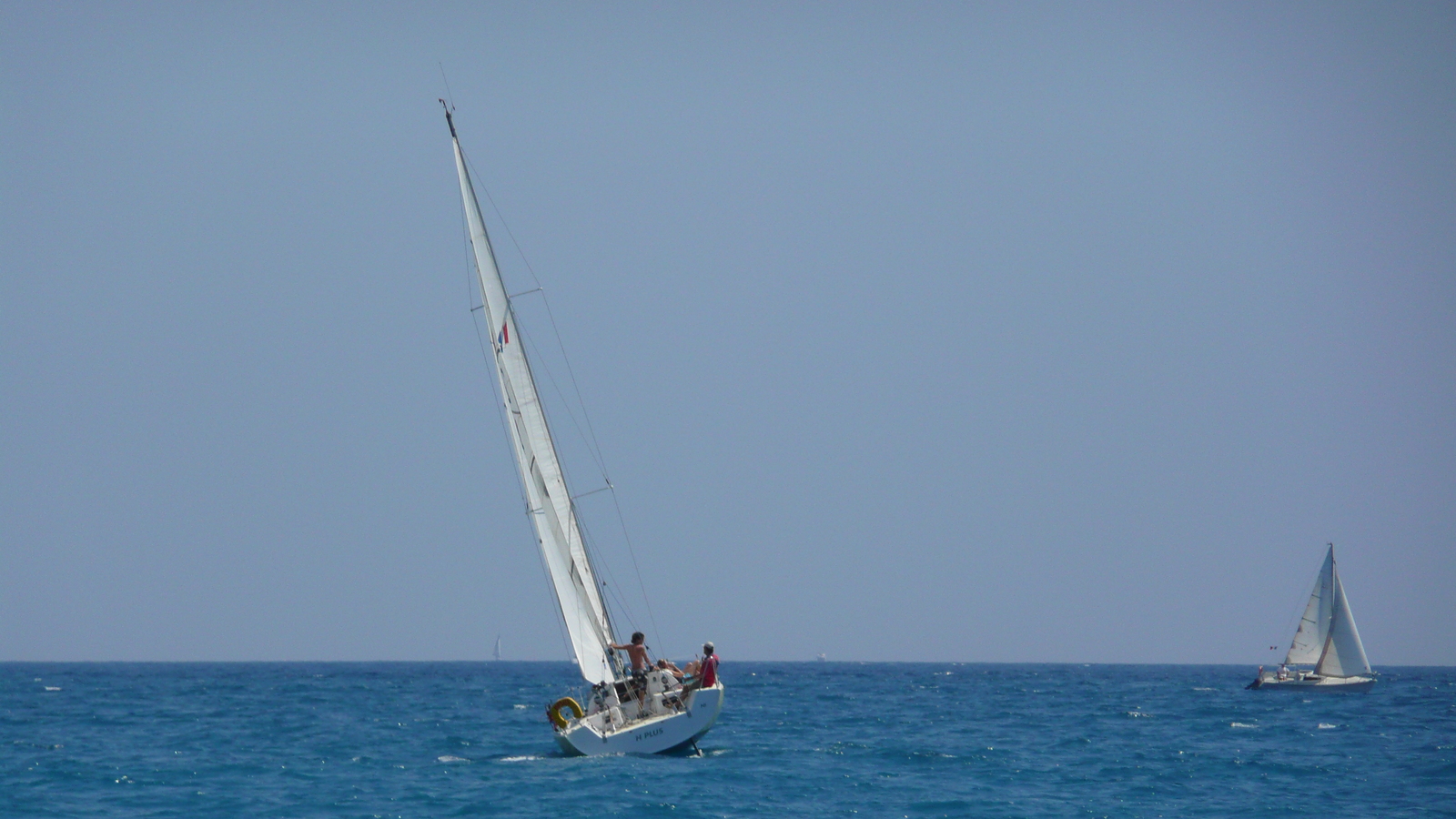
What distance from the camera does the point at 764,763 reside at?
33.5 metres

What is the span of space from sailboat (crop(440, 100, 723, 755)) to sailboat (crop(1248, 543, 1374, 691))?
4905 cm

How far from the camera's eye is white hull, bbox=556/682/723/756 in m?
32.4

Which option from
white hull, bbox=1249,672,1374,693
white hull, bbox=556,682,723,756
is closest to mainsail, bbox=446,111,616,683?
white hull, bbox=556,682,723,756

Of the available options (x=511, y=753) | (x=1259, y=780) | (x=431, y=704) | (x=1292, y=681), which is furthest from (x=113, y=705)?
(x=1292, y=681)

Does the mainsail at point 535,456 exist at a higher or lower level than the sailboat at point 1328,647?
higher

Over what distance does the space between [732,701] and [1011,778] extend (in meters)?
34.8

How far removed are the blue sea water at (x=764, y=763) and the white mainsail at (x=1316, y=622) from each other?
1110 cm

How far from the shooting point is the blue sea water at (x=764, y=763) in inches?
1075

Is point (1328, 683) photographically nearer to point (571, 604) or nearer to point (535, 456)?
point (571, 604)

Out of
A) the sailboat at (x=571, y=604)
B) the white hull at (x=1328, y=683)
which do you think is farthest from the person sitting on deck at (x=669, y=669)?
the white hull at (x=1328, y=683)

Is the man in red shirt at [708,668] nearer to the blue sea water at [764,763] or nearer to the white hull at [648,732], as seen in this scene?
the white hull at [648,732]

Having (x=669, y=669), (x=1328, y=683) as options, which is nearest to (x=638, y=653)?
(x=669, y=669)

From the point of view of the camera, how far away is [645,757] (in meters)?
33.1

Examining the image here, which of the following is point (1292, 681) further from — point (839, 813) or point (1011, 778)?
point (839, 813)
